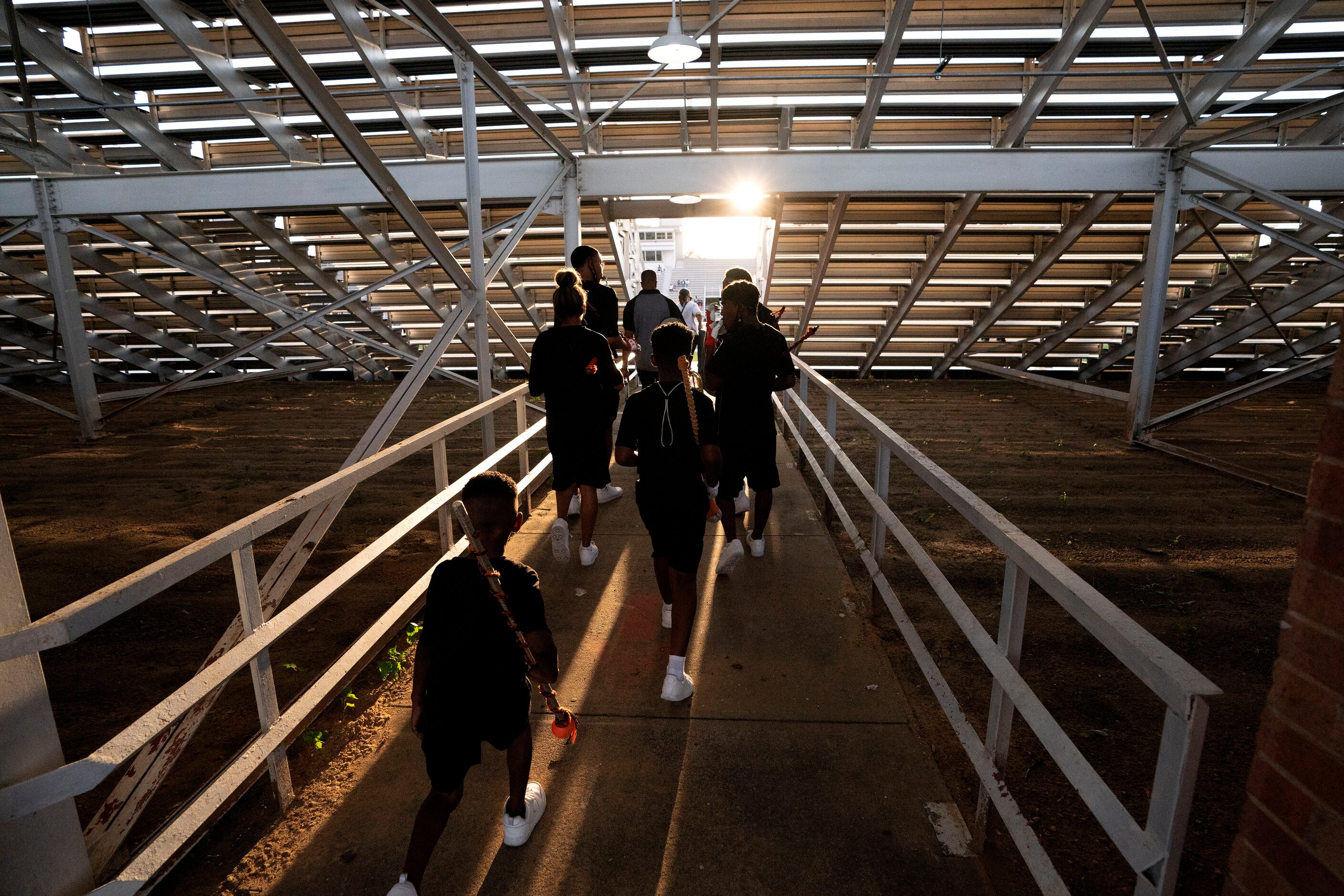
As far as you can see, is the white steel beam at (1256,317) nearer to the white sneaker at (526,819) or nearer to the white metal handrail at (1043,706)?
the white metal handrail at (1043,706)

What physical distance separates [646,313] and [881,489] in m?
3.33

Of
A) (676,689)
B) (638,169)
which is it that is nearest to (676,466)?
(676,689)

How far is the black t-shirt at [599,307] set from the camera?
565 centimetres

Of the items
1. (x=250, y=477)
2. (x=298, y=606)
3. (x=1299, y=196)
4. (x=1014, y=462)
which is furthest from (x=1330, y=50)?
(x=250, y=477)

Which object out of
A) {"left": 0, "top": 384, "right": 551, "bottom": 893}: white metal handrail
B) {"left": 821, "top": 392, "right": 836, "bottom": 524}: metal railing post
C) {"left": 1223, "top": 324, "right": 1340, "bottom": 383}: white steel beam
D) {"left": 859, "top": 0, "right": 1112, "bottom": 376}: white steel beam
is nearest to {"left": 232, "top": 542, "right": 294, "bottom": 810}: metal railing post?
Result: {"left": 0, "top": 384, "right": 551, "bottom": 893}: white metal handrail

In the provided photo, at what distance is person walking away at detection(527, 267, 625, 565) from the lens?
443 cm

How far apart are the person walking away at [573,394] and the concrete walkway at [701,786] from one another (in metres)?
0.89

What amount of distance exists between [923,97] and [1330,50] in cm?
416

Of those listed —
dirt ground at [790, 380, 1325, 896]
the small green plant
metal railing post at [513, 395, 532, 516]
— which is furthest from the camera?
metal railing post at [513, 395, 532, 516]

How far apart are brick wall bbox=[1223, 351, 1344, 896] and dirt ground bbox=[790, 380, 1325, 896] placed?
1.16 m

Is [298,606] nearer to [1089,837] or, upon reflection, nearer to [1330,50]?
[1089,837]

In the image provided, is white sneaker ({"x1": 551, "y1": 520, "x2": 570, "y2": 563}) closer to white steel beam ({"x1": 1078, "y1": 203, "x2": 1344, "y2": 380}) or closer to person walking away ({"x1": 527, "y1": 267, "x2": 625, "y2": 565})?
person walking away ({"x1": 527, "y1": 267, "x2": 625, "y2": 565})

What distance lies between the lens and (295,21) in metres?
7.28

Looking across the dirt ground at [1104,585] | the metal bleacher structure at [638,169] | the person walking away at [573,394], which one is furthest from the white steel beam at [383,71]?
the dirt ground at [1104,585]
